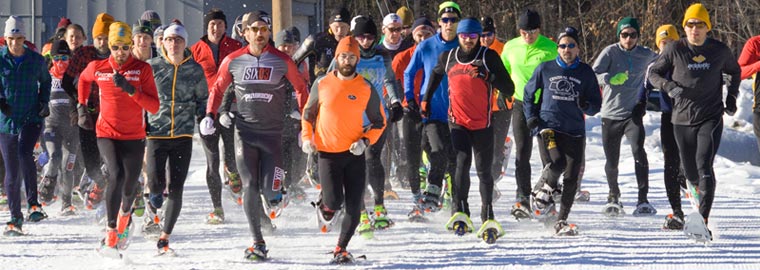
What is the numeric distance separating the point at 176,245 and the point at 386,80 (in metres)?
2.16

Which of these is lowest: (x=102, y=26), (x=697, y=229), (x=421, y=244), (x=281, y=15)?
(x=421, y=244)

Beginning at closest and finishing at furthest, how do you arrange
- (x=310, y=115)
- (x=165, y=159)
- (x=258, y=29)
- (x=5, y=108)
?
(x=310, y=115) → (x=258, y=29) → (x=165, y=159) → (x=5, y=108)

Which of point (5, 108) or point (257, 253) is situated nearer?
point (257, 253)

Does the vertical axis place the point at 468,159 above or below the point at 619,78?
below

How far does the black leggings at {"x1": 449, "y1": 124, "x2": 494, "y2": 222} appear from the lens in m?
10.4

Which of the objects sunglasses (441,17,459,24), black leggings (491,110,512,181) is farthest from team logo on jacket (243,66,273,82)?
black leggings (491,110,512,181)

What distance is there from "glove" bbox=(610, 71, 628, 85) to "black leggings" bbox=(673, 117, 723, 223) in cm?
165

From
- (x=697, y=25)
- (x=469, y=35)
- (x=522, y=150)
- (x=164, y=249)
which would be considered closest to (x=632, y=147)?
(x=522, y=150)

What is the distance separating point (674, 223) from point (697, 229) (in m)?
0.97

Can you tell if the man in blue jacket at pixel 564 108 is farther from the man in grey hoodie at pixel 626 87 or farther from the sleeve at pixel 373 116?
the sleeve at pixel 373 116

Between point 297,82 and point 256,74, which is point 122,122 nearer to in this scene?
point 256,74

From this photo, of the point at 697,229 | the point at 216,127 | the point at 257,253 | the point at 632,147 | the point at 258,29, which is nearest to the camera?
the point at 257,253

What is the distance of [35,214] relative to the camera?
457 inches

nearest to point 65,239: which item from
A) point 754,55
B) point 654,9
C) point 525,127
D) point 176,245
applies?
point 176,245
